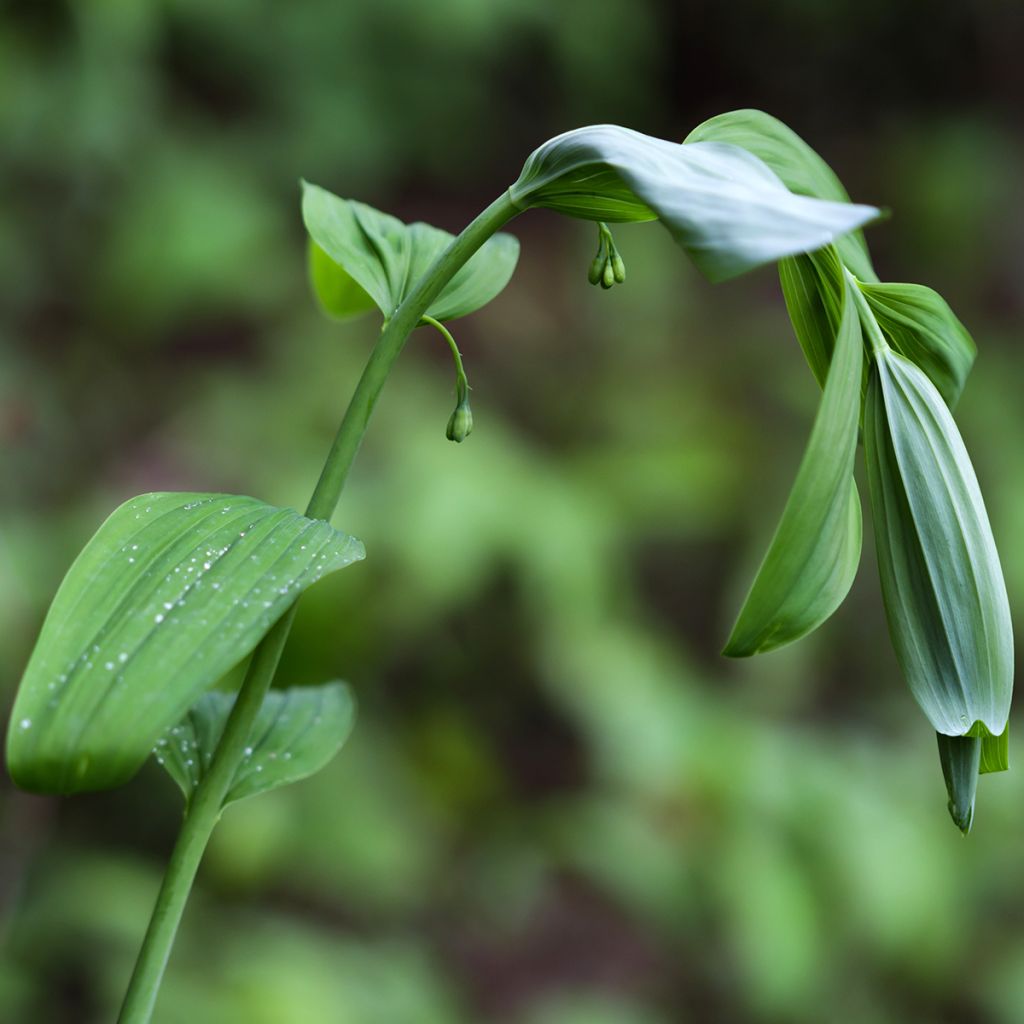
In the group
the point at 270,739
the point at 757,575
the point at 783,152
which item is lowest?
the point at 270,739

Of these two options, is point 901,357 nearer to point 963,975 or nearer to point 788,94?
point 963,975

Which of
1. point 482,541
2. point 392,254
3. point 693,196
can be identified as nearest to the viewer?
point 693,196

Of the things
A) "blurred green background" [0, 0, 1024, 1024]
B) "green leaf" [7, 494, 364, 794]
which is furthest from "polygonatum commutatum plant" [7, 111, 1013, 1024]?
"blurred green background" [0, 0, 1024, 1024]

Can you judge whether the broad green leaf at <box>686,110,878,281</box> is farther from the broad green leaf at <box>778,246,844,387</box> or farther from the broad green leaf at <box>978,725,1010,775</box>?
the broad green leaf at <box>978,725,1010,775</box>

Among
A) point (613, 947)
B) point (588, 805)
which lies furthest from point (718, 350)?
point (613, 947)

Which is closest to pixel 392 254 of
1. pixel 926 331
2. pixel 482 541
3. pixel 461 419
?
pixel 461 419

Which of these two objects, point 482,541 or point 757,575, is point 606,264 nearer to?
point 757,575
